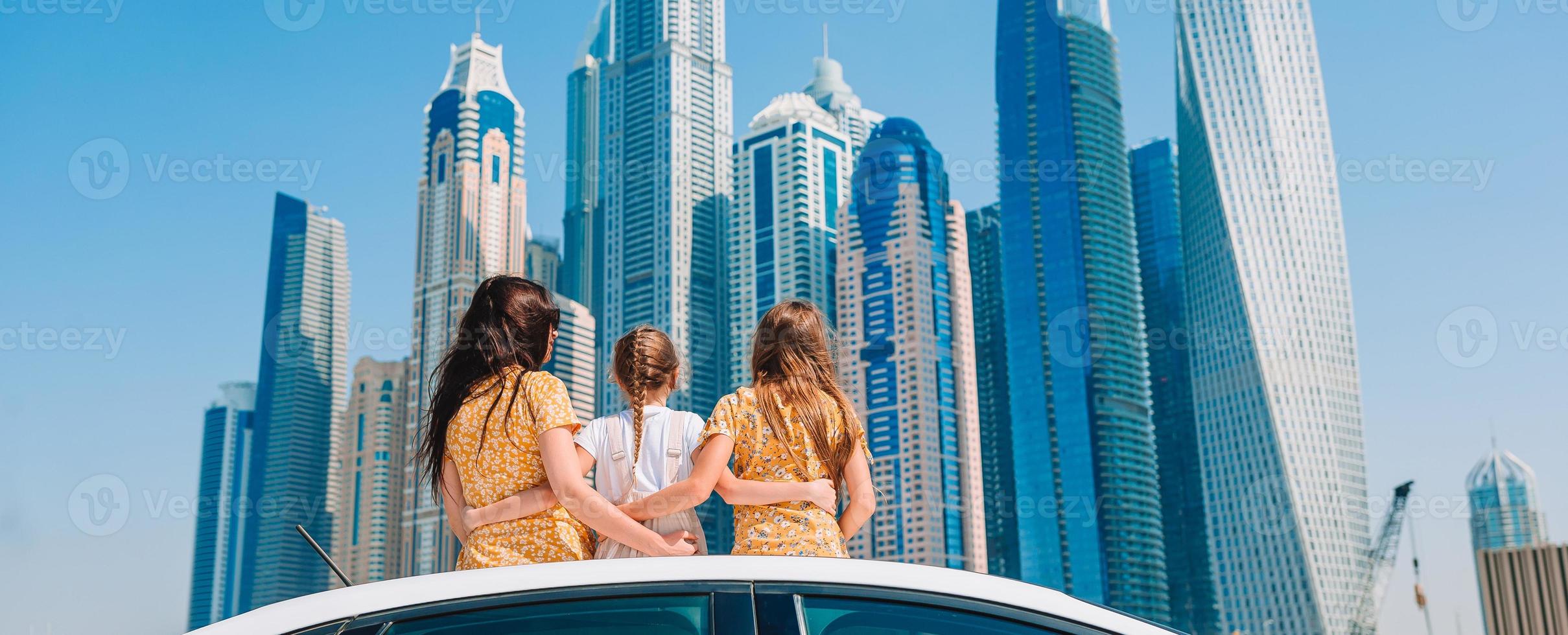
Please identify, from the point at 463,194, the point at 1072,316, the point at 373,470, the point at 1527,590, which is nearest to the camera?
the point at 1527,590

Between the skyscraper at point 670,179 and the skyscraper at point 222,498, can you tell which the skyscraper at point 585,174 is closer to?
the skyscraper at point 670,179

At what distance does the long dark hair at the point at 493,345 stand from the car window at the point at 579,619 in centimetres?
132

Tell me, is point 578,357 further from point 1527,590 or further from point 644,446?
point 644,446

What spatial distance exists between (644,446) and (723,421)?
242 mm

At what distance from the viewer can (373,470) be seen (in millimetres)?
135750

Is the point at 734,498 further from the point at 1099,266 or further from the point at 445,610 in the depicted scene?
the point at 1099,266

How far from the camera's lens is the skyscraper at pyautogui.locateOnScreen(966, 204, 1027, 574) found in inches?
5246

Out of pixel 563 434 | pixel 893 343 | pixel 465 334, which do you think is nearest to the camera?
pixel 563 434

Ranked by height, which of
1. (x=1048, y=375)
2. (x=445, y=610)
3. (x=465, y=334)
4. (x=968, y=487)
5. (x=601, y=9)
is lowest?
(x=445, y=610)

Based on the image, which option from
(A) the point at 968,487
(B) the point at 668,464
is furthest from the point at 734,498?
(A) the point at 968,487

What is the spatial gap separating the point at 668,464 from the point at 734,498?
21 centimetres

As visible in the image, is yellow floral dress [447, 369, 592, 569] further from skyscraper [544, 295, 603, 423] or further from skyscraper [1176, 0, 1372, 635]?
skyscraper [544, 295, 603, 423]

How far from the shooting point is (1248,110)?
99312 mm

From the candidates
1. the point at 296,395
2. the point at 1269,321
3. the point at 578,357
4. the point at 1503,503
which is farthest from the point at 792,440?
the point at 1503,503
